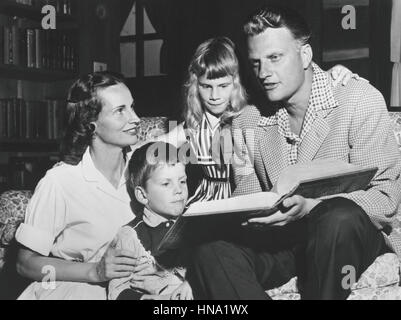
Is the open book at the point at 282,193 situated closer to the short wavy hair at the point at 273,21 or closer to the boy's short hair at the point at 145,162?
the boy's short hair at the point at 145,162

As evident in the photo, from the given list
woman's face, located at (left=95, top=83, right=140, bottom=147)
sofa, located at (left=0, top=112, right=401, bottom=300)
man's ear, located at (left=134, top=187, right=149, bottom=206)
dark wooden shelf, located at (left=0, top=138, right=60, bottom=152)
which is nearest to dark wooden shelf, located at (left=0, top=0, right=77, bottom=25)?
dark wooden shelf, located at (left=0, top=138, right=60, bottom=152)

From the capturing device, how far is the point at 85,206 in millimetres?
1452

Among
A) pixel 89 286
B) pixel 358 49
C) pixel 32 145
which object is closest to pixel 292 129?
pixel 89 286

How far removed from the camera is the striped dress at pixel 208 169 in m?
1.62

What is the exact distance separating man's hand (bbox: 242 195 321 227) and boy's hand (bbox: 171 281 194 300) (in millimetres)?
220

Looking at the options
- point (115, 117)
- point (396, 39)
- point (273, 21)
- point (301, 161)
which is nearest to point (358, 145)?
point (301, 161)

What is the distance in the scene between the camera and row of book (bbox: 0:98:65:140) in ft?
8.09

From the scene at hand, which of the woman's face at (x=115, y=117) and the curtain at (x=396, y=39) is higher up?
the curtain at (x=396, y=39)

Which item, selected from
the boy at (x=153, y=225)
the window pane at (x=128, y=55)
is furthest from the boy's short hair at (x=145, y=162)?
the window pane at (x=128, y=55)

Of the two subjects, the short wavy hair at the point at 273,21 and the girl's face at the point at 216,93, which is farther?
the girl's face at the point at 216,93

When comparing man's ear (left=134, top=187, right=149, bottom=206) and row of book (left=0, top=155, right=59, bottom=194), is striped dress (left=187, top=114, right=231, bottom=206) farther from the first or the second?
row of book (left=0, top=155, right=59, bottom=194)

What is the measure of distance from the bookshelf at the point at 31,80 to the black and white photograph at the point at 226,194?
2.84 ft
